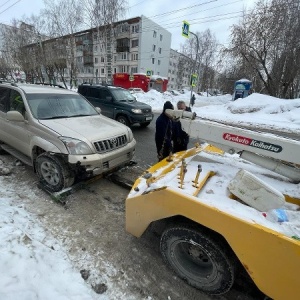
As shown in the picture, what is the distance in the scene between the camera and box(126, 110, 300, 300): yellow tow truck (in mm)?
1653

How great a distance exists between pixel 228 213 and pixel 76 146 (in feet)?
8.56

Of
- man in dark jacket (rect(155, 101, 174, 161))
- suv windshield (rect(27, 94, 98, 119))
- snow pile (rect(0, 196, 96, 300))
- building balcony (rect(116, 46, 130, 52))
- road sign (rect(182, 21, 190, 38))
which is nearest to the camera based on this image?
snow pile (rect(0, 196, 96, 300))

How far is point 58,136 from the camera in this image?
361 centimetres

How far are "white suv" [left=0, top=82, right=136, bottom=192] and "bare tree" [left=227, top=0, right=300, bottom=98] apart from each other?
2049 cm

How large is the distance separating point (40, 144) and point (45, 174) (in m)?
0.55

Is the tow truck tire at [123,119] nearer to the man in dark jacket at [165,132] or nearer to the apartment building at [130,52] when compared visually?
the man in dark jacket at [165,132]

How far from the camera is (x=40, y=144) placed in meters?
3.79

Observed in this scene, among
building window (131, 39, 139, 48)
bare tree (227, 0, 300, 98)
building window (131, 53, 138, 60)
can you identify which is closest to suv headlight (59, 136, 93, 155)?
bare tree (227, 0, 300, 98)

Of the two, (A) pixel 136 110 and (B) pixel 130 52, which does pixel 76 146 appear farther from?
(B) pixel 130 52

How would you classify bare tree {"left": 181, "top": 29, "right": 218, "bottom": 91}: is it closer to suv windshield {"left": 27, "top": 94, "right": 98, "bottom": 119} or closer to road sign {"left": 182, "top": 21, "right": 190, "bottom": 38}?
road sign {"left": 182, "top": 21, "right": 190, "bottom": 38}

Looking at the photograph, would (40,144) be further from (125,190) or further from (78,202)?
(125,190)

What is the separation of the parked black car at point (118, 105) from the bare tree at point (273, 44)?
52.7 feet

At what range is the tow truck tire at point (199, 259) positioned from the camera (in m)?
2.05

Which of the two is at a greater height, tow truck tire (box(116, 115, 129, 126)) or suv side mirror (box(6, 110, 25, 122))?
suv side mirror (box(6, 110, 25, 122))
